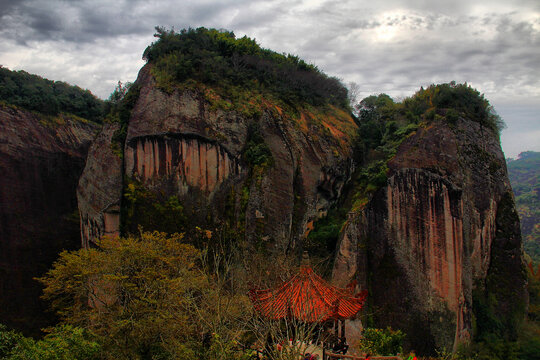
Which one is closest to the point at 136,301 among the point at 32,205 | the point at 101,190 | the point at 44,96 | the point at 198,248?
the point at 198,248

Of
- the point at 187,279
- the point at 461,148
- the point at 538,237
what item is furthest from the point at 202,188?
the point at 538,237

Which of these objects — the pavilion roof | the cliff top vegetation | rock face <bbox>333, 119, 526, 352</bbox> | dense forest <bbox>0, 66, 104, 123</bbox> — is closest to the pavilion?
the pavilion roof

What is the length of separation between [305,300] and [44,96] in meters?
23.8

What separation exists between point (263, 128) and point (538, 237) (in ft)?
181

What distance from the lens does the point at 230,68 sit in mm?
21984

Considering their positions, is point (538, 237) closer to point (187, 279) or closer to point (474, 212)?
point (474, 212)

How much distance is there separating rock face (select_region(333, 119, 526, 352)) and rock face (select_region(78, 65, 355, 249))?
3.69 m

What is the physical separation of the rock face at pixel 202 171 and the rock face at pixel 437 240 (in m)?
3.69

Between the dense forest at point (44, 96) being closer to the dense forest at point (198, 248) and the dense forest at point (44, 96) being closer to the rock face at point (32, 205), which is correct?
the dense forest at point (198, 248)

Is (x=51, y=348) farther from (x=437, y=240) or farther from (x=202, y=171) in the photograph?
(x=437, y=240)

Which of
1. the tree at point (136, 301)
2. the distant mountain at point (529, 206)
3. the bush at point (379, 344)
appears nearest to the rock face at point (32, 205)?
the tree at point (136, 301)

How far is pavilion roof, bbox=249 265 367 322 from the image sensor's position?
34.4 ft

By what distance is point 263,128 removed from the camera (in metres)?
20.0

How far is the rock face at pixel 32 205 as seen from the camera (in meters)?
19.5
